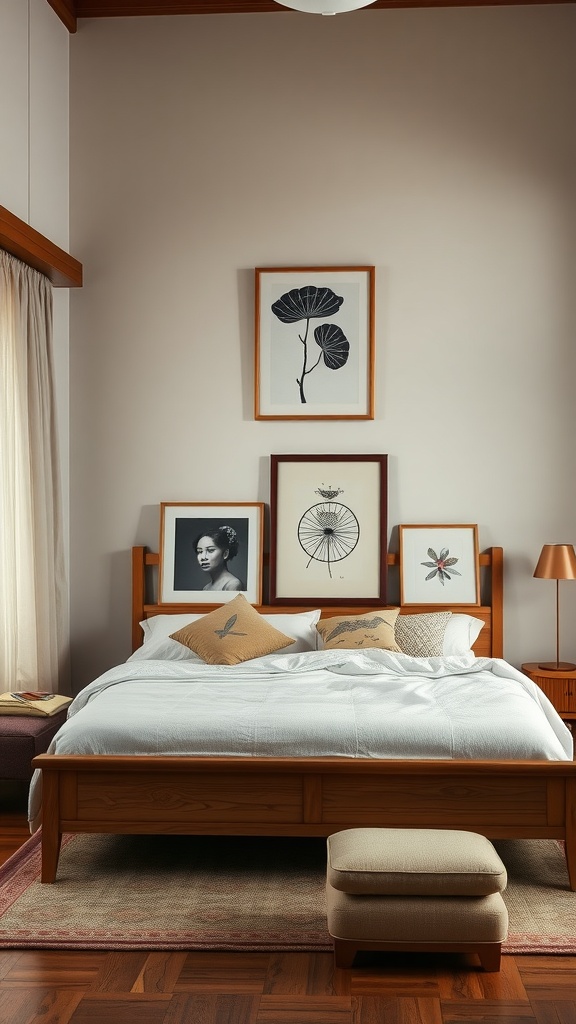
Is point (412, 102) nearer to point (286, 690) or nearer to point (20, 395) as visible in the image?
point (20, 395)

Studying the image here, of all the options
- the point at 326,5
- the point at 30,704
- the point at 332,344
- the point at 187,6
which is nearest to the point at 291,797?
the point at 30,704

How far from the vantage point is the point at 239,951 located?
270 centimetres

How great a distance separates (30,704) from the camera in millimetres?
4078

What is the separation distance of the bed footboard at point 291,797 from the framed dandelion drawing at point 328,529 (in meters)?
1.91

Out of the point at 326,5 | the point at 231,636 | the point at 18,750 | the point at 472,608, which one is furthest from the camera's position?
the point at 472,608

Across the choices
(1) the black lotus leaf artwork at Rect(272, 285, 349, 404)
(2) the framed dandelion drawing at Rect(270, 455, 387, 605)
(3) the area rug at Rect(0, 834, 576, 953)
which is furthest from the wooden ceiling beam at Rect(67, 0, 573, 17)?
(3) the area rug at Rect(0, 834, 576, 953)

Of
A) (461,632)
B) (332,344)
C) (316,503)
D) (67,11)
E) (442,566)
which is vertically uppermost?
(67,11)

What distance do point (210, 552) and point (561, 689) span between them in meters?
1.90

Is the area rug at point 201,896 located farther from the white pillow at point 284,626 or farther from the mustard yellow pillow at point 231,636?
the white pillow at point 284,626

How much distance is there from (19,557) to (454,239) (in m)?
2.75

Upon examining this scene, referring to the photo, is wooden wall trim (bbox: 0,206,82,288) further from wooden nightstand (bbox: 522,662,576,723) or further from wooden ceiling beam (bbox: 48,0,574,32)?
wooden nightstand (bbox: 522,662,576,723)

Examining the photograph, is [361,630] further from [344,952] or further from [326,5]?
[326,5]

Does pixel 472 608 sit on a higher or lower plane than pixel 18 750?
higher

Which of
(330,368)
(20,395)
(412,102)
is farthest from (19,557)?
(412,102)
